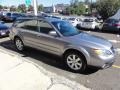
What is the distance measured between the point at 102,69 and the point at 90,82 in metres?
1.01

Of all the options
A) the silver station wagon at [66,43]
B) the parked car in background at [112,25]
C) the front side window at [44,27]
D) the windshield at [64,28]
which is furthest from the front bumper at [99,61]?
the parked car in background at [112,25]

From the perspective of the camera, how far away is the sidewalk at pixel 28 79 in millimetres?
4938

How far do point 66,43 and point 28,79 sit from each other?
183cm

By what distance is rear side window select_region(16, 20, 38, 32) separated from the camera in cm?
787

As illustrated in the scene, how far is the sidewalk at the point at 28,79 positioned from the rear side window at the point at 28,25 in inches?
73.4

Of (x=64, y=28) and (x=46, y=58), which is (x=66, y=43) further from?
(x=46, y=58)

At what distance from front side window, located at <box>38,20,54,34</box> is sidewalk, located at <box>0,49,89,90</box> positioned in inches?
57.8

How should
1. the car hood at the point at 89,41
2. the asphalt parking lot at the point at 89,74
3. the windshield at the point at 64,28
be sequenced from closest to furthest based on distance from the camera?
the asphalt parking lot at the point at 89,74, the car hood at the point at 89,41, the windshield at the point at 64,28

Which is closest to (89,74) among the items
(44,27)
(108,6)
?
(44,27)

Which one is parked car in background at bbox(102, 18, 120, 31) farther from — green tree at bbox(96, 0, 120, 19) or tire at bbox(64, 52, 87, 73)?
green tree at bbox(96, 0, 120, 19)

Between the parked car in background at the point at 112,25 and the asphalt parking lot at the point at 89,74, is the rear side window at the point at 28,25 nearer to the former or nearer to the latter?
the asphalt parking lot at the point at 89,74

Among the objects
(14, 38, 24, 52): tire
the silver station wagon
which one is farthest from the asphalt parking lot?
(14, 38, 24, 52): tire

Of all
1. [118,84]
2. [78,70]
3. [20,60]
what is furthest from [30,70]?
[118,84]

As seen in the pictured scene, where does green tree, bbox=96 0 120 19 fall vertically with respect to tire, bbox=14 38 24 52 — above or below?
above
